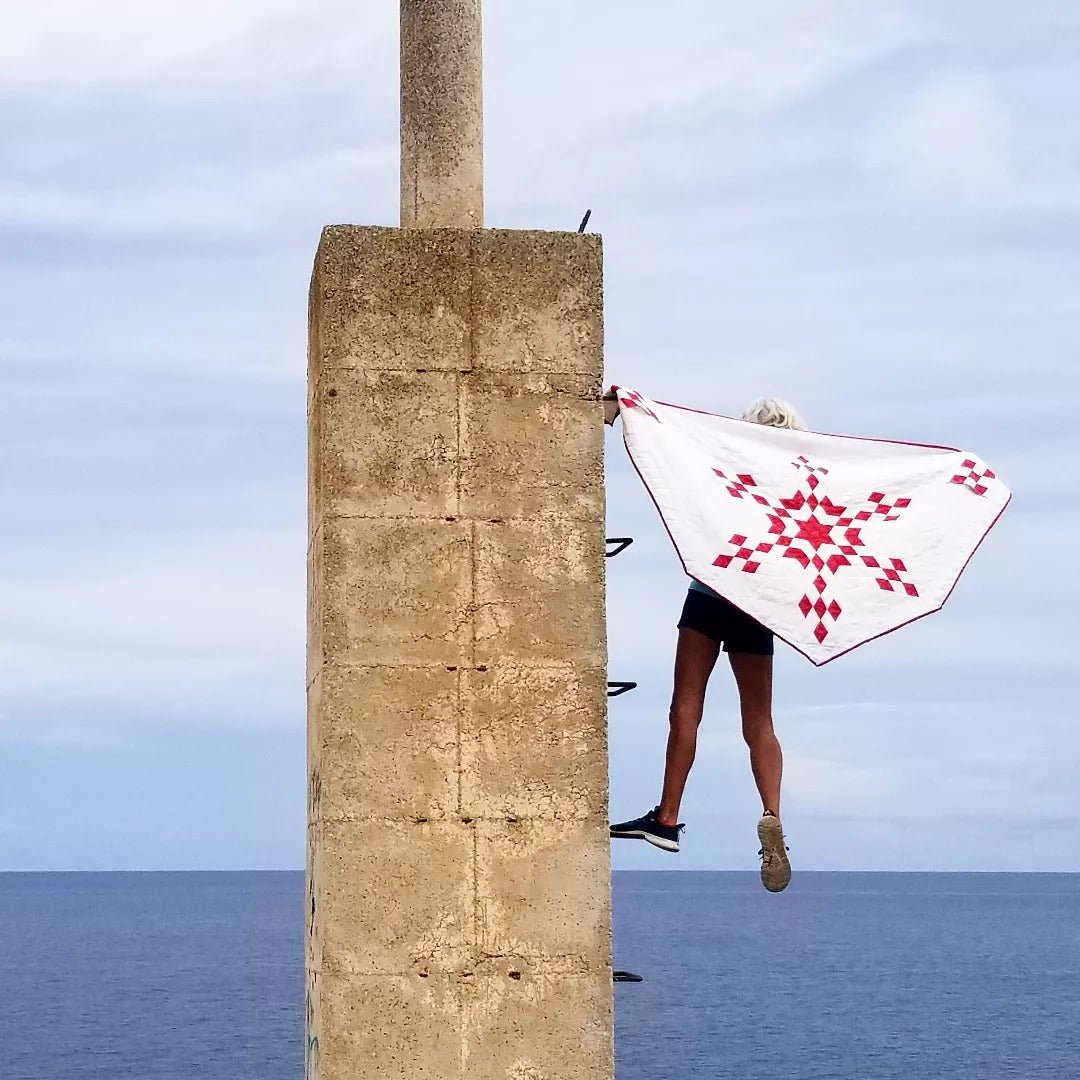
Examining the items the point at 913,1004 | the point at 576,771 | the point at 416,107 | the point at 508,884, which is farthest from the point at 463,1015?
the point at 913,1004

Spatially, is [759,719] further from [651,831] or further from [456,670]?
[456,670]

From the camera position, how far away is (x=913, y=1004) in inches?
4611

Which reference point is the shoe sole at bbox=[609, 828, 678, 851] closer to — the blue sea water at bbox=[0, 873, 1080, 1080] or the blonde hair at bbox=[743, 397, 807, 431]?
the blonde hair at bbox=[743, 397, 807, 431]

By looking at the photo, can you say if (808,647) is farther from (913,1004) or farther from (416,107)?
(913,1004)

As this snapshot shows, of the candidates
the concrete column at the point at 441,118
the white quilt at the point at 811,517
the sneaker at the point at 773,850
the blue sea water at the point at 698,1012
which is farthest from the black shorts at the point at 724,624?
the blue sea water at the point at 698,1012

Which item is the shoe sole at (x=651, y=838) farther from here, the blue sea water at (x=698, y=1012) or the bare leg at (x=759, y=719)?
the blue sea water at (x=698, y=1012)

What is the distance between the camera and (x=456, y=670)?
24.3 feet

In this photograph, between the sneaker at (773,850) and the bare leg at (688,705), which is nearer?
the sneaker at (773,850)

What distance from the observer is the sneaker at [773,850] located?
8336 mm

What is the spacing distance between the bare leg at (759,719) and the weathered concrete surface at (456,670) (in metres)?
1.28

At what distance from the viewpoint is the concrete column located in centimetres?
798

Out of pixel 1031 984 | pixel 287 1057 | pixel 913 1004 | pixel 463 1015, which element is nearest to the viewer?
pixel 463 1015

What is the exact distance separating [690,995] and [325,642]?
11686 centimetres

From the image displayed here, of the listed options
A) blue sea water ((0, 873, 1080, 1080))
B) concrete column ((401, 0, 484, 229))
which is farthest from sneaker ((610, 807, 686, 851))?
blue sea water ((0, 873, 1080, 1080))
